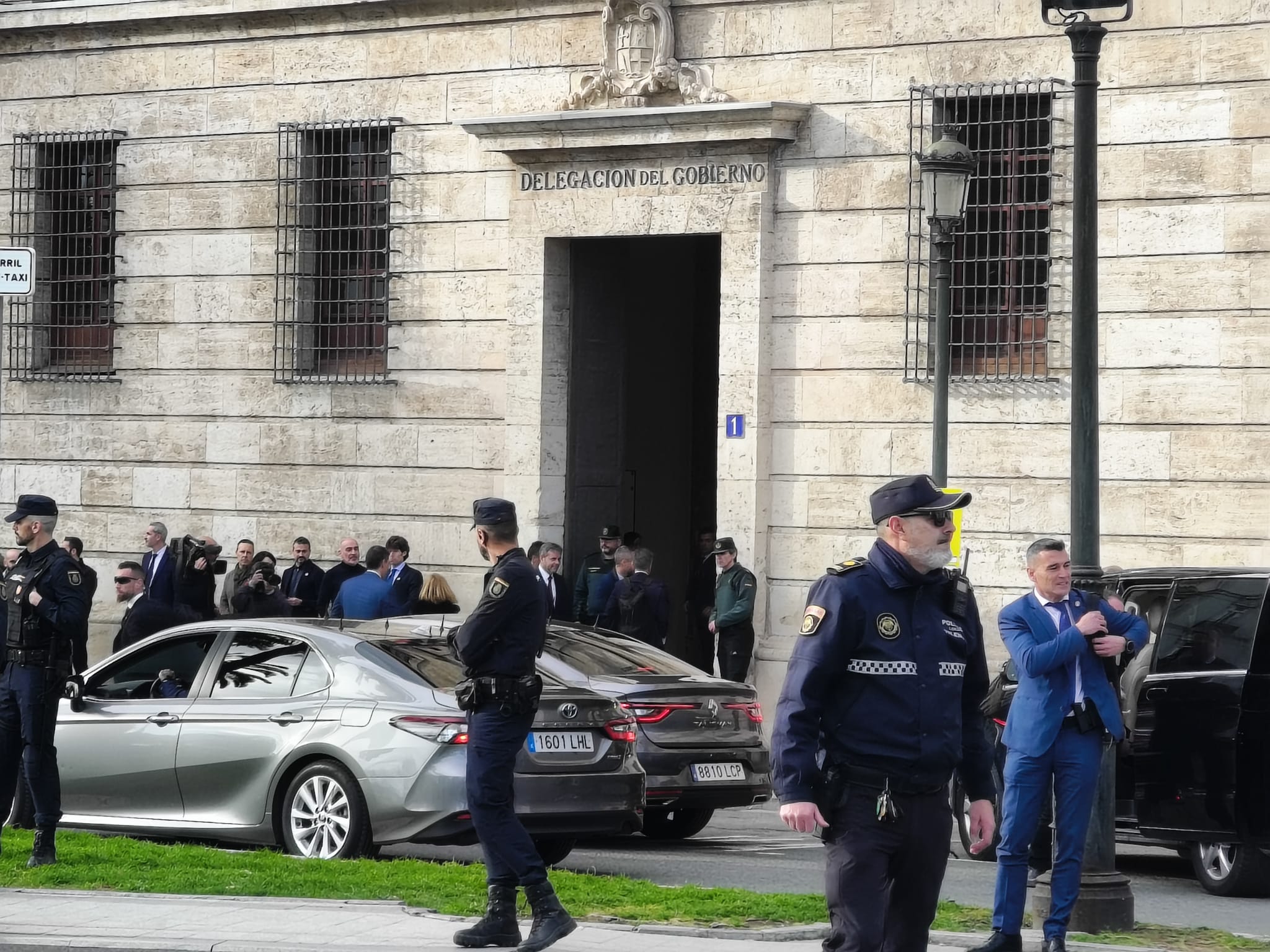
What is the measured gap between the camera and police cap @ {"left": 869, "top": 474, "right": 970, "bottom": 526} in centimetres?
648

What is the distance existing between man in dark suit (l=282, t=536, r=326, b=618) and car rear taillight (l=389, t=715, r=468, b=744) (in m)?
9.01

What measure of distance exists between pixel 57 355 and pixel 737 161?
26.9 feet

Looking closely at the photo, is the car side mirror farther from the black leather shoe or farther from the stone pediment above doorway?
the stone pediment above doorway

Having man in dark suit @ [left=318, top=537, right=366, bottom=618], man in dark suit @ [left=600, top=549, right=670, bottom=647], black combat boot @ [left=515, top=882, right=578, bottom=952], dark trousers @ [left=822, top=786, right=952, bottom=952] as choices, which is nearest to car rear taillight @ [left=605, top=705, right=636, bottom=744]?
black combat boot @ [left=515, top=882, right=578, bottom=952]

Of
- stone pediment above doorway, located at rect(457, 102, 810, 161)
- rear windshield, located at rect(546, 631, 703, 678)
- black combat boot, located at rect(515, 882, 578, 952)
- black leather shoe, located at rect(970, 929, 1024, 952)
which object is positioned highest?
stone pediment above doorway, located at rect(457, 102, 810, 161)

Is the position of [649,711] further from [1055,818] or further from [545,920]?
[545,920]

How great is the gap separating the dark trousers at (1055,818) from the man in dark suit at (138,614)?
8.12 meters

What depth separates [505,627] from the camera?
9.10 m

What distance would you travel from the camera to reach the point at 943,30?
1866 cm

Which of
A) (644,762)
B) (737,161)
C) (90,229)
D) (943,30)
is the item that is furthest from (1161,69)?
(90,229)

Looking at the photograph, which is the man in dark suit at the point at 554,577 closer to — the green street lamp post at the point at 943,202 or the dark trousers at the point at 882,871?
the green street lamp post at the point at 943,202

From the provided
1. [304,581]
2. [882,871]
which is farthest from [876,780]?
[304,581]

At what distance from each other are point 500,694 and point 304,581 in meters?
11.6

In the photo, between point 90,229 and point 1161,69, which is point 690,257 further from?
point 1161,69
